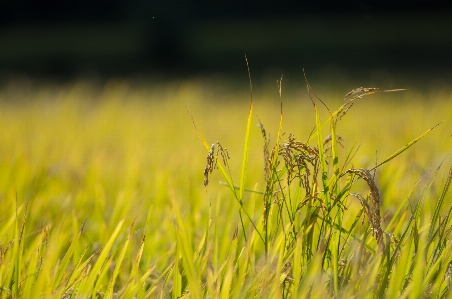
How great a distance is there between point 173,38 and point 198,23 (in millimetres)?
1523

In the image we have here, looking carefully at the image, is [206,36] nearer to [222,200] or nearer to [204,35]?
[204,35]

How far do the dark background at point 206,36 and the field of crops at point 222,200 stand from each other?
5686mm

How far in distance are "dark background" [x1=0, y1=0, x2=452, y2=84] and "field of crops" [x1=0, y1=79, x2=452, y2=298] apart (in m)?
5.69

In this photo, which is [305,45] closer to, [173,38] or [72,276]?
[173,38]

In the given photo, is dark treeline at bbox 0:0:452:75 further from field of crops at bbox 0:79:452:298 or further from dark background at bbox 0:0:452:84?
field of crops at bbox 0:79:452:298

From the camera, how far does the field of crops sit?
770mm

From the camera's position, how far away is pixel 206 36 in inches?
502

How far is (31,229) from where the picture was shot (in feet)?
4.12

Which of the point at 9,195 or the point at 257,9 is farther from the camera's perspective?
the point at 257,9

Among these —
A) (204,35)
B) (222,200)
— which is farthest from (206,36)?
(222,200)

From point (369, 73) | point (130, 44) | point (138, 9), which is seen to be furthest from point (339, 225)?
point (130, 44)

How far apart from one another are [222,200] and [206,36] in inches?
453

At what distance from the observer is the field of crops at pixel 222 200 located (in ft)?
2.53

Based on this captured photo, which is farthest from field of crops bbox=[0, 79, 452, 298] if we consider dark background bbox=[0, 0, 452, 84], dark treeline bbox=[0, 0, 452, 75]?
dark treeline bbox=[0, 0, 452, 75]
